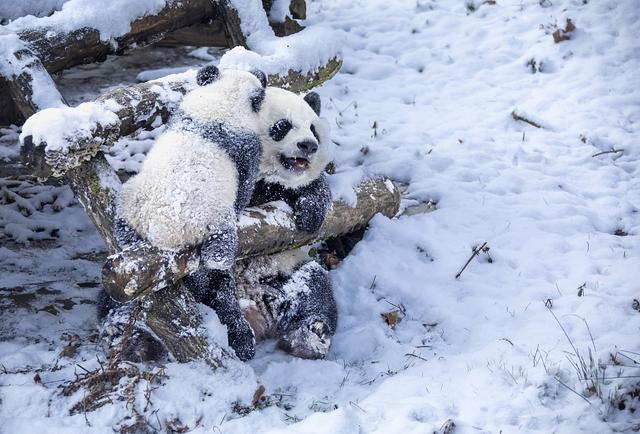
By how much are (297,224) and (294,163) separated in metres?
0.38

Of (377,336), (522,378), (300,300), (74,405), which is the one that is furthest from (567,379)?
(74,405)

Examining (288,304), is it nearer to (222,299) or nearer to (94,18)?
(222,299)

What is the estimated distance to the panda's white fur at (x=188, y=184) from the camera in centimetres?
317

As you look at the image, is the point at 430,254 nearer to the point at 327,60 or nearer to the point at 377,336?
the point at 377,336

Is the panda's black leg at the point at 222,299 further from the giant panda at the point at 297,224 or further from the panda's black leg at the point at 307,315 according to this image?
the panda's black leg at the point at 307,315

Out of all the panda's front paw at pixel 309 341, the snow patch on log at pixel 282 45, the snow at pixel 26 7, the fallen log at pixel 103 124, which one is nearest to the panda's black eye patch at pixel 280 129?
the fallen log at pixel 103 124

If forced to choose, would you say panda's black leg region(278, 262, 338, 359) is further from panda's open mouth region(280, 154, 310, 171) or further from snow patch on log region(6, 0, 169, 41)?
snow patch on log region(6, 0, 169, 41)

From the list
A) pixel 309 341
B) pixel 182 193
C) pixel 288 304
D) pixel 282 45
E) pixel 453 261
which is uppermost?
pixel 282 45

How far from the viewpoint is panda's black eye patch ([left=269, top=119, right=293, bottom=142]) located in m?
3.73

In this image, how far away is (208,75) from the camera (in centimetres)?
367

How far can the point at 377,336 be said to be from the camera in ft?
13.1

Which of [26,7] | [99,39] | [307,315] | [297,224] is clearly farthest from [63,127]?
[26,7]

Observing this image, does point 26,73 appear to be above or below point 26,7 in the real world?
below

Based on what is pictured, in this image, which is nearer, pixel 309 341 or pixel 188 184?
pixel 188 184
